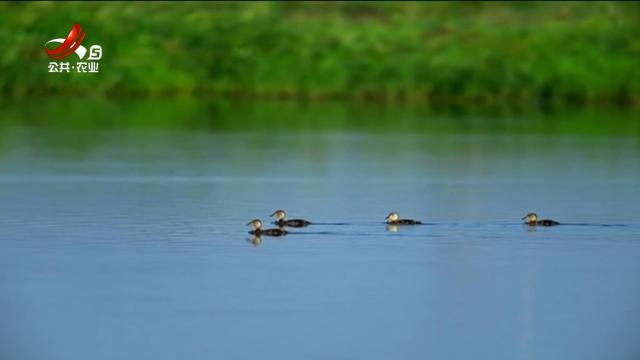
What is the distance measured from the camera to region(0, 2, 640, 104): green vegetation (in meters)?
43.8

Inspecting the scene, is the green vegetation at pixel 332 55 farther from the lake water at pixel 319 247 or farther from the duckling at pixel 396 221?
the duckling at pixel 396 221

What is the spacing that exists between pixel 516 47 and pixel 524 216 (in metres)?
23.9

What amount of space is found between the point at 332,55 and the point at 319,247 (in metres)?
26.0

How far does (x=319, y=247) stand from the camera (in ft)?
61.9

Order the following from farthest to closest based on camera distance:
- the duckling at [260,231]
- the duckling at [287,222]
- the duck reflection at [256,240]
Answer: the duckling at [287,222] < the duckling at [260,231] < the duck reflection at [256,240]

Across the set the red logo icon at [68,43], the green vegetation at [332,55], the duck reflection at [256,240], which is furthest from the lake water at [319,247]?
the green vegetation at [332,55]

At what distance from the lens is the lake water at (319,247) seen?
14477 mm

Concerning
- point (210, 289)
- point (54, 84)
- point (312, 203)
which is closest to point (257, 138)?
point (312, 203)

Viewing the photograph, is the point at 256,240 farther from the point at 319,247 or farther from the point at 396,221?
the point at 396,221

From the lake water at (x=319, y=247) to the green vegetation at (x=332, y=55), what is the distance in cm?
1055

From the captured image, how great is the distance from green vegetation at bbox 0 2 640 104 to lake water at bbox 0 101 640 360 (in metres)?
10.5

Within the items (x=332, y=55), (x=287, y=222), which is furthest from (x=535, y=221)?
(x=332, y=55)

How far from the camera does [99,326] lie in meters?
14.7

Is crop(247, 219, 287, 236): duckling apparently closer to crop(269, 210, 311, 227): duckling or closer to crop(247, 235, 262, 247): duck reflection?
crop(247, 235, 262, 247): duck reflection
